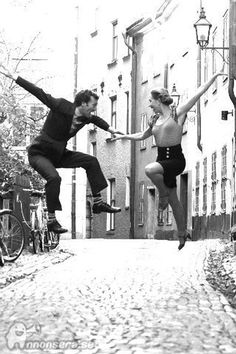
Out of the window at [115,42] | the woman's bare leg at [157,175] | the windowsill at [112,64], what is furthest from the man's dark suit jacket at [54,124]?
the window at [115,42]

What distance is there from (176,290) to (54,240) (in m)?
10.2

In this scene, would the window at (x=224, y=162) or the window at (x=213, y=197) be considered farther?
the window at (x=213, y=197)

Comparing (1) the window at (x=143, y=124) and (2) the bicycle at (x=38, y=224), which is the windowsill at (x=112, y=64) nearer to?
(1) the window at (x=143, y=124)

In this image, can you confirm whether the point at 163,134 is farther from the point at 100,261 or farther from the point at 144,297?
the point at 100,261

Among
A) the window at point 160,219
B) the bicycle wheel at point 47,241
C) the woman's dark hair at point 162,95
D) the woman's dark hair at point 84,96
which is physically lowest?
the bicycle wheel at point 47,241

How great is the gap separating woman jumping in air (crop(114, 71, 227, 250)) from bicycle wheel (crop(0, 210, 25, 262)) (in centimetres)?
470

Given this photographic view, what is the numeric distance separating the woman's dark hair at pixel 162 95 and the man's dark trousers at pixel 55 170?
0.81 meters

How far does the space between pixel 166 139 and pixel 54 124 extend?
1066 mm

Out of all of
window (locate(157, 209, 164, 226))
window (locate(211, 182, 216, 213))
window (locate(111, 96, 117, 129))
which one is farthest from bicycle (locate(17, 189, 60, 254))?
window (locate(111, 96, 117, 129))

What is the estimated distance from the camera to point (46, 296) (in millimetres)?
8781

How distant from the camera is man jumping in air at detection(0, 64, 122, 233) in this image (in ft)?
27.1

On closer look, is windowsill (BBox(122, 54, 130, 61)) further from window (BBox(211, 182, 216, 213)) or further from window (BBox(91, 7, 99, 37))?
window (BBox(211, 182, 216, 213))

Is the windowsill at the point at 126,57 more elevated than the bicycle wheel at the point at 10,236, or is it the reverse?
the windowsill at the point at 126,57

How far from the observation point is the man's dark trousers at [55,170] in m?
8.44
